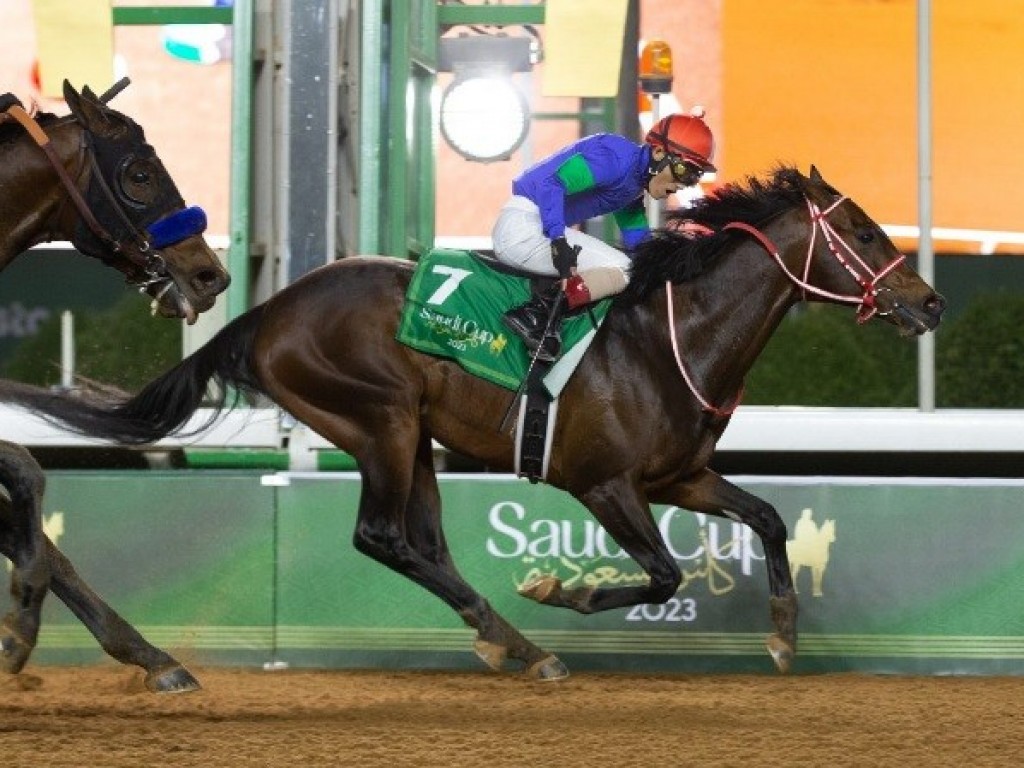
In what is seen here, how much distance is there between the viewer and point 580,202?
738 centimetres

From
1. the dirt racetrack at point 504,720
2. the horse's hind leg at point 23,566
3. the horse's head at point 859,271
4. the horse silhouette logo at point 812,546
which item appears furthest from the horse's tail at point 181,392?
the horse silhouette logo at point 812,546

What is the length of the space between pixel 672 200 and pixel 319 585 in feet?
9.84

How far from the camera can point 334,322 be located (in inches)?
290

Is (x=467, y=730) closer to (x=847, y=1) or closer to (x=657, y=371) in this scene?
(x=657, y=371)

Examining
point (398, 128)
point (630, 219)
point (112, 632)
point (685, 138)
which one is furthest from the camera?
point (398, 128)

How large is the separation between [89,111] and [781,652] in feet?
9.25

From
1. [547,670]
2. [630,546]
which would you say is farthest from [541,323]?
[547,670]

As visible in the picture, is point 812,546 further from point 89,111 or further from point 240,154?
point 89,111

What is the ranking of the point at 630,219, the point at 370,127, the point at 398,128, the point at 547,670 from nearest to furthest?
the point at 547,670 < the point at 630,219 < the point at 370,127 < the point at 398,128

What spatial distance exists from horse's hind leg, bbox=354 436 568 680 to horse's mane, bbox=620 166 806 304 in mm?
1036

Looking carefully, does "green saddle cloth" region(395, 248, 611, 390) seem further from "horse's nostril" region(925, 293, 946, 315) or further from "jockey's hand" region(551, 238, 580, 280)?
"horse's nostril" region(925, 293, 946, 315)

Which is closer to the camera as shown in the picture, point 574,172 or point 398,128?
point 574,172

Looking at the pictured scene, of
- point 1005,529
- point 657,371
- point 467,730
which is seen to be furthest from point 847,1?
point 467,730

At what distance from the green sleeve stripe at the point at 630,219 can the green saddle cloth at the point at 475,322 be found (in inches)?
19.7
